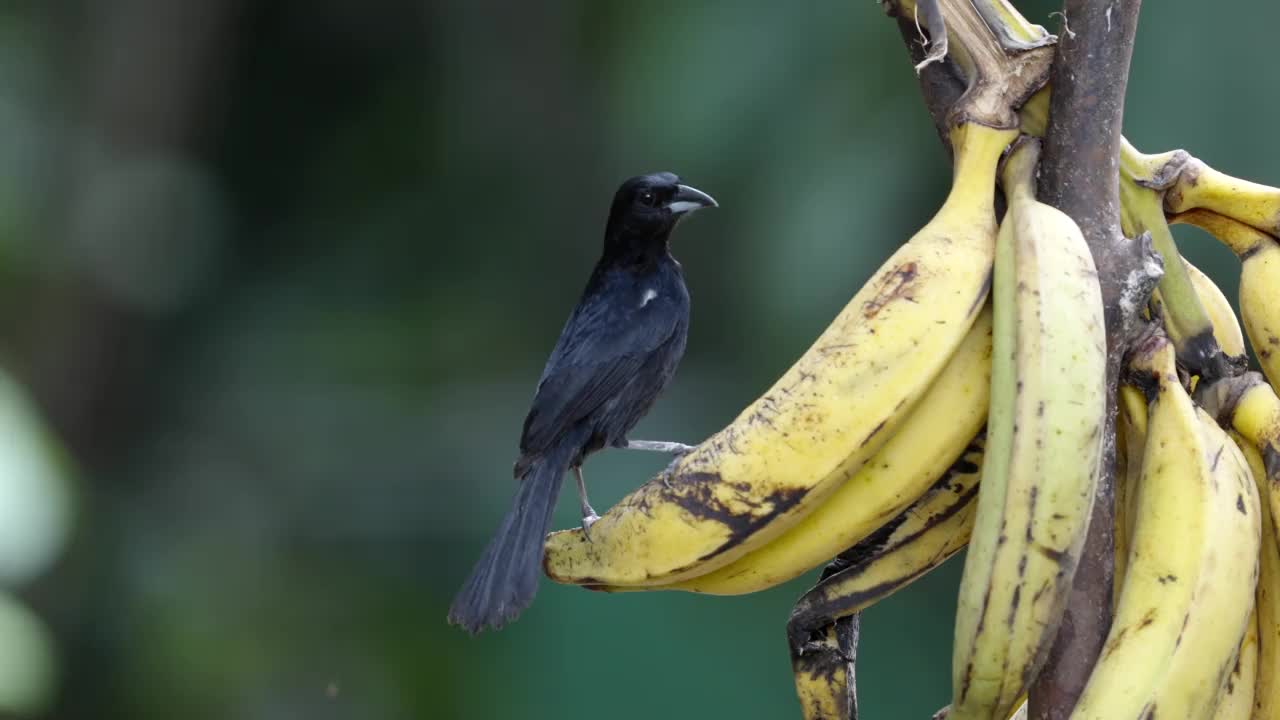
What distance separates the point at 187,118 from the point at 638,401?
1912mm

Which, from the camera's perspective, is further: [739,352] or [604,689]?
[739,352]

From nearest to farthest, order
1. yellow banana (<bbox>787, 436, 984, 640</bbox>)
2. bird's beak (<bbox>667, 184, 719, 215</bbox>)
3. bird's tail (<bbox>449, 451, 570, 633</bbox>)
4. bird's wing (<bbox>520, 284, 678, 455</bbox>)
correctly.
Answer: yellow banana (<bbox>787, 436, 984, 640</bbox>), bird's tail (<bbox>449, 451, 570, 633</bbox>), bird's wing (<bbox>520, 284, 678, 455</bbox>), bird's beak (<bbox>667, 184, 719, 215</bbox>)

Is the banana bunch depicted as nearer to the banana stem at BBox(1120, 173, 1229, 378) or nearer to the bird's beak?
the banana stem at BBox(1120, 173, 1229, 378)

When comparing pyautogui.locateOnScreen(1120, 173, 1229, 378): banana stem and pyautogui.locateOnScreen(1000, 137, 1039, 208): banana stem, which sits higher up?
pyautogui.locateOnScreen(1000, 137, 1039, 208): banana stem

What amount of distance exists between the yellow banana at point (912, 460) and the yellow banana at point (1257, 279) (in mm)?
242

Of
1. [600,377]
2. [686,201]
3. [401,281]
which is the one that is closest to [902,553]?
[600,377]

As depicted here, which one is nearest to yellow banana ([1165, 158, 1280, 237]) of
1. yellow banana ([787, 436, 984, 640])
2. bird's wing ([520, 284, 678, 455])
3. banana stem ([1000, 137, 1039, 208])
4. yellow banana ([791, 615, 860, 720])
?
banana stem ([1000, 137, 1039, 208])

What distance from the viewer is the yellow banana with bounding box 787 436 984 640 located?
3.65 feet

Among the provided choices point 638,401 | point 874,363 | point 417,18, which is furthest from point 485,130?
point 874,363

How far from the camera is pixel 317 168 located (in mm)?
3822

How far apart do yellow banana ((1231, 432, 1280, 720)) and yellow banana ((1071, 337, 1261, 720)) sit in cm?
5

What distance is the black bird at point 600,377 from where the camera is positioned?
1.40 meters

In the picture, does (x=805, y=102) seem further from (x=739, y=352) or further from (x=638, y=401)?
(x=638, y=401)

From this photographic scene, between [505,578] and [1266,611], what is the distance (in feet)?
2.40
